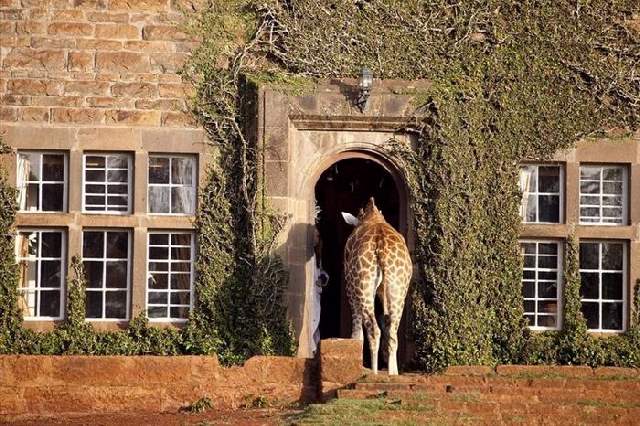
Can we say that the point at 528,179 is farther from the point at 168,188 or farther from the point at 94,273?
the point at 94,273

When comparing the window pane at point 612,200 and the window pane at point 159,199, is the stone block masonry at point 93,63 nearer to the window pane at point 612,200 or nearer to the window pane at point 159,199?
the window pane at point 159,199

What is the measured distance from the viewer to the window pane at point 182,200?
20250 mm

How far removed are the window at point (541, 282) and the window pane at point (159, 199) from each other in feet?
→ 15.2

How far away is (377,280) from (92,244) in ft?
13.5

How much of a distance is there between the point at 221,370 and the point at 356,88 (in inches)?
165

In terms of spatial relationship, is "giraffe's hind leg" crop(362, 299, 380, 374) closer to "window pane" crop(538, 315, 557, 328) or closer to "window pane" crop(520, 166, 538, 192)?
"window pane" crop(538, 315, 557, 328)

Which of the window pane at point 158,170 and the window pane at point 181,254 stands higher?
the window pane at point 158,170

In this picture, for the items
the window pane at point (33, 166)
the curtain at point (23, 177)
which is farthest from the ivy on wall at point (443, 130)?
the window pane at point (33, 166)

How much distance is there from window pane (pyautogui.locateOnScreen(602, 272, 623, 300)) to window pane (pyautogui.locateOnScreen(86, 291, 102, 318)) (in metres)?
6.51

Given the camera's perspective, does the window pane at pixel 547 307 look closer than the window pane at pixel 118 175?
No

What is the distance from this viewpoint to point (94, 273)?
20.2 meters

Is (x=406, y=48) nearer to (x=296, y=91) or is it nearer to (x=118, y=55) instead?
(x=296, y=91)

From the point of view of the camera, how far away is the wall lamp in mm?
19719

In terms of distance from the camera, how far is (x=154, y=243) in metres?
20.2
